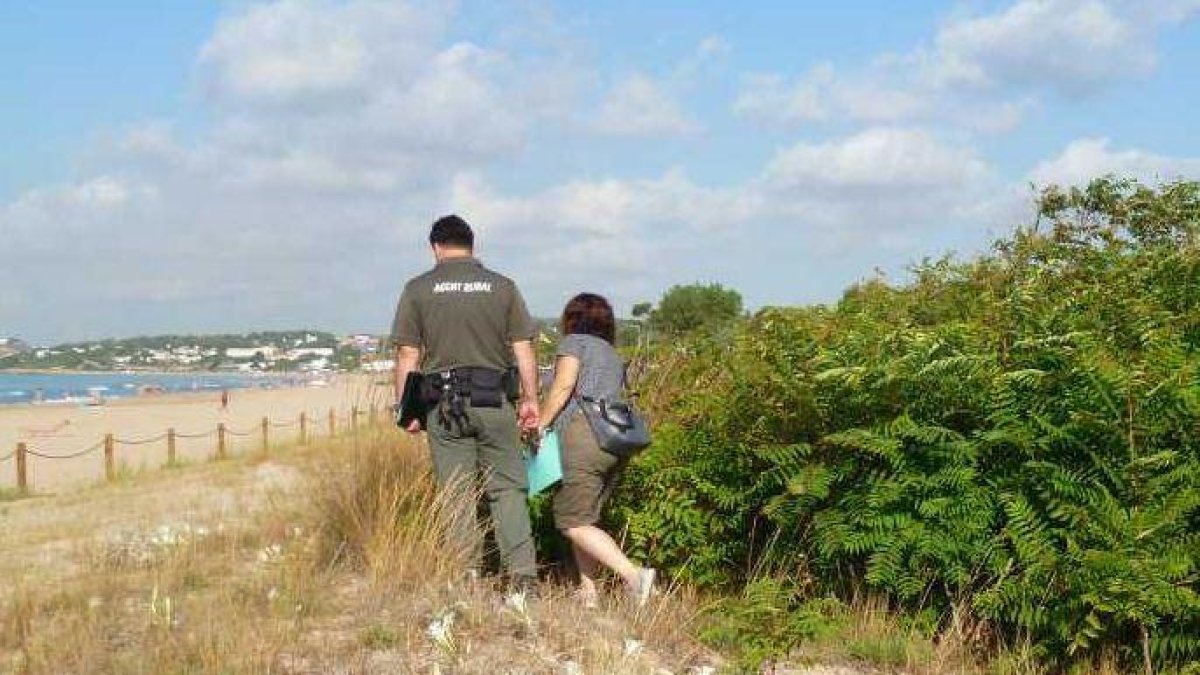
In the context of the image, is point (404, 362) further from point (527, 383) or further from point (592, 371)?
point (592, 371)

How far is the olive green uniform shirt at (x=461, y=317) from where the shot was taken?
20.5 feet

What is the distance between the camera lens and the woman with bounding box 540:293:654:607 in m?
5.95

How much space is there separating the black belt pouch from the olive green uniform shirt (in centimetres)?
8

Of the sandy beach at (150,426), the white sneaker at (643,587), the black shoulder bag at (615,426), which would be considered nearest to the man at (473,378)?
the black shoulder bag at (615,426)

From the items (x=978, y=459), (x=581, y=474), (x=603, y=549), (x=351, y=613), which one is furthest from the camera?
(x=581, y=474)

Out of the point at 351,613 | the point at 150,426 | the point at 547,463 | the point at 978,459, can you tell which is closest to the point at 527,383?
the point at 547,463

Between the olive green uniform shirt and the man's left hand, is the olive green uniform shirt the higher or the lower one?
the higher one

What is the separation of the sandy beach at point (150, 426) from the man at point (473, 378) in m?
1.51

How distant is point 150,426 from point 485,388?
173 feet

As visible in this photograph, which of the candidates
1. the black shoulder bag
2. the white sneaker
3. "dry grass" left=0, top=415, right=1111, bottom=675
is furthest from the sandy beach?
the white sneaker

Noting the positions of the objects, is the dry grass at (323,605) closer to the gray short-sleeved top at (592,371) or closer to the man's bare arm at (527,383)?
the man's bare arm at (527,383)

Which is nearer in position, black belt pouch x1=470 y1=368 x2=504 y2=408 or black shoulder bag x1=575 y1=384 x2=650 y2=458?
black shoulder bag x1=575 y1=384 x2=650 y2=458

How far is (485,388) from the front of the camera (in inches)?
243

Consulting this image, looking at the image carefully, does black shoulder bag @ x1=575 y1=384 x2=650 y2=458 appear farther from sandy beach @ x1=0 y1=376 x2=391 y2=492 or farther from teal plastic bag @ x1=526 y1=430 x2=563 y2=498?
sandy beach @ x1=0 y1=376 x2=391 y2=492
